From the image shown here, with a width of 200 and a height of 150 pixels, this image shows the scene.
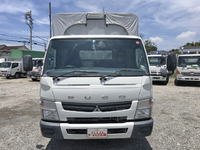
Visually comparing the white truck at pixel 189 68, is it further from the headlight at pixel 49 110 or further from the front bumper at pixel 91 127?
the headlight at pixel 49 110

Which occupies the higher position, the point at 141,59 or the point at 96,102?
the point at 141,59

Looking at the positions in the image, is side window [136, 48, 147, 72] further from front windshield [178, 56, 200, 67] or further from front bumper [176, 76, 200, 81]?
front windshield [178, 56, 200, 67]

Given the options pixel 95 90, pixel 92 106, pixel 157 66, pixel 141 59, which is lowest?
pixel 92 106

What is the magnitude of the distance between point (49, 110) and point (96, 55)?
1386 millimetres

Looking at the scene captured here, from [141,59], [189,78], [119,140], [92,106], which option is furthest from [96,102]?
[189,78]

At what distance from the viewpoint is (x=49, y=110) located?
308cm

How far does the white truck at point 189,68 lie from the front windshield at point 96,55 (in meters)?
9.35

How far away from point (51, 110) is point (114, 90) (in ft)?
3.62

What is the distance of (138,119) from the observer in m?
3.11

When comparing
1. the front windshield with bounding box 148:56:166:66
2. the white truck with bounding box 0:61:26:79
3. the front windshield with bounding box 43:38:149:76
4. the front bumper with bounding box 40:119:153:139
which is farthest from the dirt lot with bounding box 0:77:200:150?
the white truck with bounding box 0:61:26:79

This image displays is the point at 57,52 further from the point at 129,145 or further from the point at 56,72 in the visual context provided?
the point at 129,145

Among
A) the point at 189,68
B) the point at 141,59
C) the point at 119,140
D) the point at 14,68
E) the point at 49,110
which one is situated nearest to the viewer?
the point at 49,110

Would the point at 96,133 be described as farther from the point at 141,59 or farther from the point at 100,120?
the point at 141,59

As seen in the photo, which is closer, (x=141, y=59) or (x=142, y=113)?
(x=142, y=113)
